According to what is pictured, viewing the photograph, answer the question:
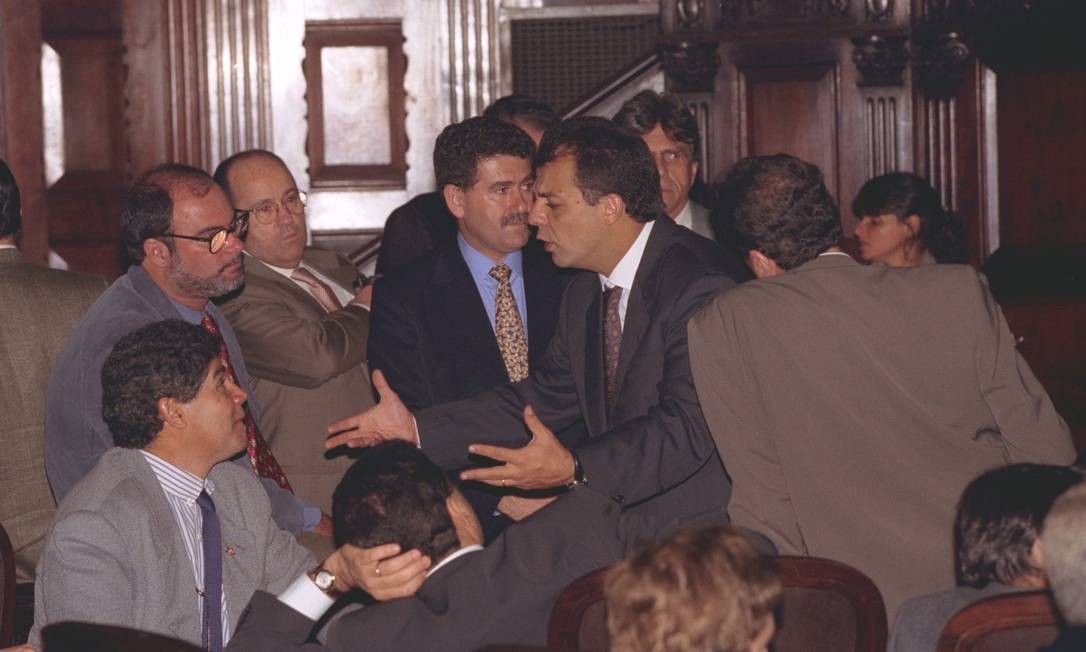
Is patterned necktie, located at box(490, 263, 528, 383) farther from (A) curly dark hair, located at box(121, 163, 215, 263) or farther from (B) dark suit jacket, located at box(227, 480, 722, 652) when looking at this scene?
(B) dark suit jacket, located at box(227, 480, 722, 652)

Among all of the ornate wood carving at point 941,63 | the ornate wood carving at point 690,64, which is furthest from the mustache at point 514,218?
the ornate wood carving at point 941,63

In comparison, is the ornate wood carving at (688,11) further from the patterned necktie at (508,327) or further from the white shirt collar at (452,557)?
the white shirt collar at (452,557)

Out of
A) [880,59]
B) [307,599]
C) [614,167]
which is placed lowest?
[307,599]

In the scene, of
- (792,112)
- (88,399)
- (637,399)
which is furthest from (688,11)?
(88,399)

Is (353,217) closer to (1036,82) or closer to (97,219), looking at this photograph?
(97,219)

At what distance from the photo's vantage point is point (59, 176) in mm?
7266

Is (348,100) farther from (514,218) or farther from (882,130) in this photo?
(514,218)

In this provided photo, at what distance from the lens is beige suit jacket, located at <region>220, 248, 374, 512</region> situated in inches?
149

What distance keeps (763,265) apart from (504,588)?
1035 millimetres

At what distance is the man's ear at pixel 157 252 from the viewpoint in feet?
11.4

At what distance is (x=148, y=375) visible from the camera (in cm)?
280

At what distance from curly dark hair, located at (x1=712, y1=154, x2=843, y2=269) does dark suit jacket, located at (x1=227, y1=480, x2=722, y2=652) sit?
2.54 ft

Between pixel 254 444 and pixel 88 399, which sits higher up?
pixel 88 399

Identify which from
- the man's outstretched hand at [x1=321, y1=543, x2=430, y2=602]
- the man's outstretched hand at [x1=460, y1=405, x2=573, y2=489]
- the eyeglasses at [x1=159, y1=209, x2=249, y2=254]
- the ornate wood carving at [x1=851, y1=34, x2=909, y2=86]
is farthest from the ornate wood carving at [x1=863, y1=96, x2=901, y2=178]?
the man's outstretched hand at [x1=321, y1=543, x2=430, y2=602]
